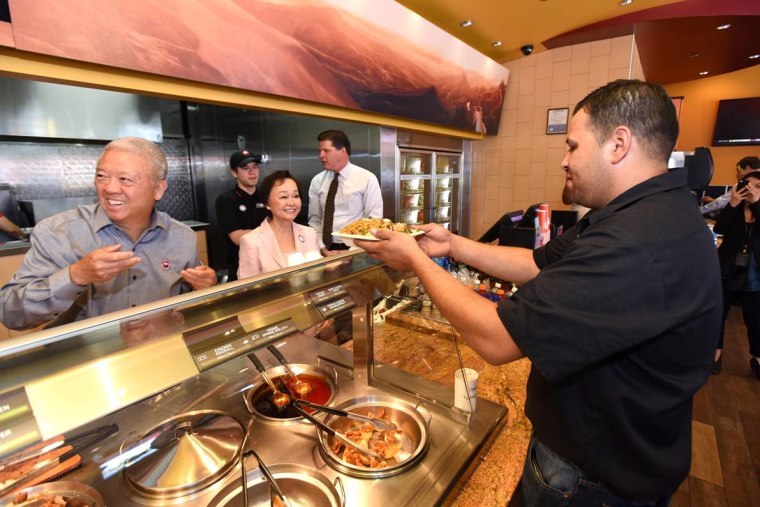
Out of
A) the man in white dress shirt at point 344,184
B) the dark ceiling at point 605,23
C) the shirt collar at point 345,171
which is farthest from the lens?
the dark ceiling at point 605,23

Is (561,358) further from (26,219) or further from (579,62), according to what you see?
(579,62)

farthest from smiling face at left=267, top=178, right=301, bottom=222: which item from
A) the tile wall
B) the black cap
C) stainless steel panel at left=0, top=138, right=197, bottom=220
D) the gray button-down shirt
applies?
the tile wall

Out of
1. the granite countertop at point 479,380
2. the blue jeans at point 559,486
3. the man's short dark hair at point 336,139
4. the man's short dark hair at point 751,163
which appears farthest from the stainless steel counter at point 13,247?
the man's short dark hair at point 751,163

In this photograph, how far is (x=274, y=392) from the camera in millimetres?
1388

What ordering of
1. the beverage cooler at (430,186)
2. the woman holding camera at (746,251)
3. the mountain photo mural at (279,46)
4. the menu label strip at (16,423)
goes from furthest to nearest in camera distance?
the beverage cooler at (430,186) < the woman holding camera at (746,251) < the mountain photo mural at (279,46) < the menu label strip at (16,423)

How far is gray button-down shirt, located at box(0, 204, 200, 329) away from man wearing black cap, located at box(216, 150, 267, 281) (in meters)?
1.56

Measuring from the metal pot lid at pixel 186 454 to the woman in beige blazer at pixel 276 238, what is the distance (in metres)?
1.36

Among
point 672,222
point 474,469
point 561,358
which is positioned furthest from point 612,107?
point 474,469

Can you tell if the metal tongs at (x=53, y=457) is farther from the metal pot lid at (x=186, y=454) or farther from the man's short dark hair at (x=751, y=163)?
the man's short dark hair at (x=751, y=163)

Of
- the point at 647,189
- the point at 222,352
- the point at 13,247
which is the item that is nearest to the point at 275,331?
the point at 222,352

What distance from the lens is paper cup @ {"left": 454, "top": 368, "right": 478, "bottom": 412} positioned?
1369 mm

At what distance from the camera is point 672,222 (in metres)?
0.96

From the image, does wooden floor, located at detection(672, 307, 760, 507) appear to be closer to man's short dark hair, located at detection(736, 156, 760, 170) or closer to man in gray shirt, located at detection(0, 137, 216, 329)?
man's short dark hair, located at detection(736, 156, 760, 170)

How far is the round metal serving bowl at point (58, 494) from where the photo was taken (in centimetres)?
91
